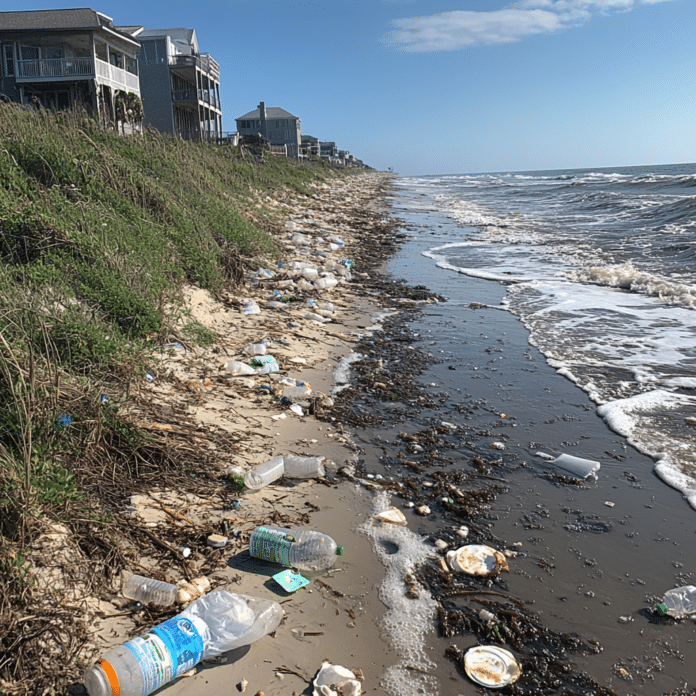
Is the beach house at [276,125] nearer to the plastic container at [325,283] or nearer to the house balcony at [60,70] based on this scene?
the house balcony at [60,70]

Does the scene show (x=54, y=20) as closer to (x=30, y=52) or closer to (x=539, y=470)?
(x=30, y=52)

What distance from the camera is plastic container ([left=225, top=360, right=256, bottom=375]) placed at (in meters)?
4.68

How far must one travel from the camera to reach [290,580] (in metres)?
2.46

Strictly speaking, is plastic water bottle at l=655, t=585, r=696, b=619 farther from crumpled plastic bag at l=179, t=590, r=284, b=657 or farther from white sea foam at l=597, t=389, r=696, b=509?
crumpled plastic bag at l=179, t=590, r=284, b=657

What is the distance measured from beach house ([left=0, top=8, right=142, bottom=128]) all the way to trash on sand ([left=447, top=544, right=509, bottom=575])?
2224 cm

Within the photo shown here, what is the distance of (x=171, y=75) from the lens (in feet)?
102

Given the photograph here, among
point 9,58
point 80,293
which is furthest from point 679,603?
point 9,58

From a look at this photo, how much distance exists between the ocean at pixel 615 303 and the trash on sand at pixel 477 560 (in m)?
1.36

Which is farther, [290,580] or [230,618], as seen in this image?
[290,580]

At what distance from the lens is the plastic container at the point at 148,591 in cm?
221

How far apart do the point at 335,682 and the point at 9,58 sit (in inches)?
1086

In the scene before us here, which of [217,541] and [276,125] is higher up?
[276,125]

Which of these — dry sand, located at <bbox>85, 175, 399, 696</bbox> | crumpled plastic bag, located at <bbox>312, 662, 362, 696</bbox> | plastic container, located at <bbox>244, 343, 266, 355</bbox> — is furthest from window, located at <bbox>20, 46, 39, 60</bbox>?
crumpled plastic bag, located at <bbox>312, 662, 362, 696</bbox>

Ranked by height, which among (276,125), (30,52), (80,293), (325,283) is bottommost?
(325,283)
